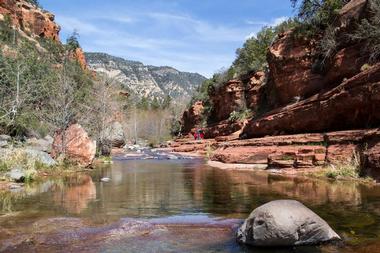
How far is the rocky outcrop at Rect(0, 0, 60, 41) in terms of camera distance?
105 metres

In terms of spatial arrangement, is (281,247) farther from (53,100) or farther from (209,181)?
(53,100)

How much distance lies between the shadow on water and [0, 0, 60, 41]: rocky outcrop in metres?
93.7

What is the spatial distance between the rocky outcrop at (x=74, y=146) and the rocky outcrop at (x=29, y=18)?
81.3m

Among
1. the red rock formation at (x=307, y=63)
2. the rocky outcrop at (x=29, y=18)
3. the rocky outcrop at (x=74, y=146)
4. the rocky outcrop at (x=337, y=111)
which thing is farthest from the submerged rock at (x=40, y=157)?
the rocky outcrop at (x=29, y=18)

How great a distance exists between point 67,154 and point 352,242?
2134 cm

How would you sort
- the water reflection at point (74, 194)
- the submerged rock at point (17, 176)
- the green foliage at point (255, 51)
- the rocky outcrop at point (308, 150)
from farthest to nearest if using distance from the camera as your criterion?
the green foliage at point (255, 51) → the rocky outcrop at point (308, 150) → the submerged rock at point (17, 176) → the water reflection at point (74, 194)

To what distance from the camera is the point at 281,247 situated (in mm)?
7777

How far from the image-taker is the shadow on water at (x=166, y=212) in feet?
26.8

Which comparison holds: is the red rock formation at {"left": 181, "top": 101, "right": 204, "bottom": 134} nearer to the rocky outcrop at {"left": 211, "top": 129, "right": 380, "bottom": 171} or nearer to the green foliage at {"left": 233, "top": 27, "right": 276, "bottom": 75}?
the green foliage at {"left": 233, "top": 27, "right": 276, "bottom": 75}

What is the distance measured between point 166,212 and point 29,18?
11247cm

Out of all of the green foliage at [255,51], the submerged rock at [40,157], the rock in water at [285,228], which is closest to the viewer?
the rock in water at [285,228]

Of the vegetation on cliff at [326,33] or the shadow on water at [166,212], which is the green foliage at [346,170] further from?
the vegetation on cliff at [326,33]

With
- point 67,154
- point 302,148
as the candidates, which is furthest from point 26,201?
point 302,148

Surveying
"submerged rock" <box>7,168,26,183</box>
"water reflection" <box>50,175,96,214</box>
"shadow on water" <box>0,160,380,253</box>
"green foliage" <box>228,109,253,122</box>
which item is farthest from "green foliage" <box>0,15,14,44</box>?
"shadow on water" <box>0,160,380,253</box>
